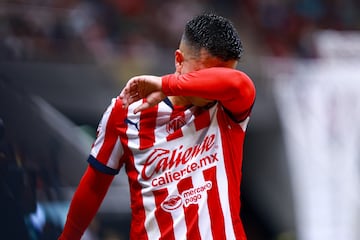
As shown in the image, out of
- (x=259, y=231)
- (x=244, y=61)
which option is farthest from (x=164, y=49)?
(x=259, y=231)

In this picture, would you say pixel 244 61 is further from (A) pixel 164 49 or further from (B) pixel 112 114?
(B) pixel 112 114

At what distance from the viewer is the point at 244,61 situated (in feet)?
32.9

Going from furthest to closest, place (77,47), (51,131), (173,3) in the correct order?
(173,3), (77,47), (51,131)

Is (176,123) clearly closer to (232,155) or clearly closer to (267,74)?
(232,155)

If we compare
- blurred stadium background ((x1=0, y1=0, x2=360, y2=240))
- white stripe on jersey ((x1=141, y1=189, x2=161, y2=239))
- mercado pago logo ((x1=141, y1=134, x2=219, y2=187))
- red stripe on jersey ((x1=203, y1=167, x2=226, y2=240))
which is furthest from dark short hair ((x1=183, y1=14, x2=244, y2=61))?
blurred stadium background ((x1=0, y1=0, x2=360, y2=240))

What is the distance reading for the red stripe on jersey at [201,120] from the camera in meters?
3.26

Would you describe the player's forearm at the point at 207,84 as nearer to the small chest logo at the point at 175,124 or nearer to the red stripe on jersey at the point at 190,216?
the small chest logo at the point at 175,124

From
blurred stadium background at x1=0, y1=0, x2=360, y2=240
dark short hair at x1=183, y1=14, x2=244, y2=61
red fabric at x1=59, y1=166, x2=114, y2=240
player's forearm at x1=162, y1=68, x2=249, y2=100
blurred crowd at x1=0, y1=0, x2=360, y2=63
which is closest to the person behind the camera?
player's forearm at x1=162, y1=68, x2=249, y2=100

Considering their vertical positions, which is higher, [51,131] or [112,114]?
[112,114]

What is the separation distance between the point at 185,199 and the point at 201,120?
0.98ft

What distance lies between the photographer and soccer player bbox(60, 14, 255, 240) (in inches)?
125

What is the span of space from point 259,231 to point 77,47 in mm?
3658

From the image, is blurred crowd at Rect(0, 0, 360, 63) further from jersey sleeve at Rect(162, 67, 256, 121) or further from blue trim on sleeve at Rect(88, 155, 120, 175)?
jersey sleeve at Rect(162, 67, 256, 121)

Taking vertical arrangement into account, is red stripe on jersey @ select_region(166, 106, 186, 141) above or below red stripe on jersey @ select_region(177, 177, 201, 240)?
above
